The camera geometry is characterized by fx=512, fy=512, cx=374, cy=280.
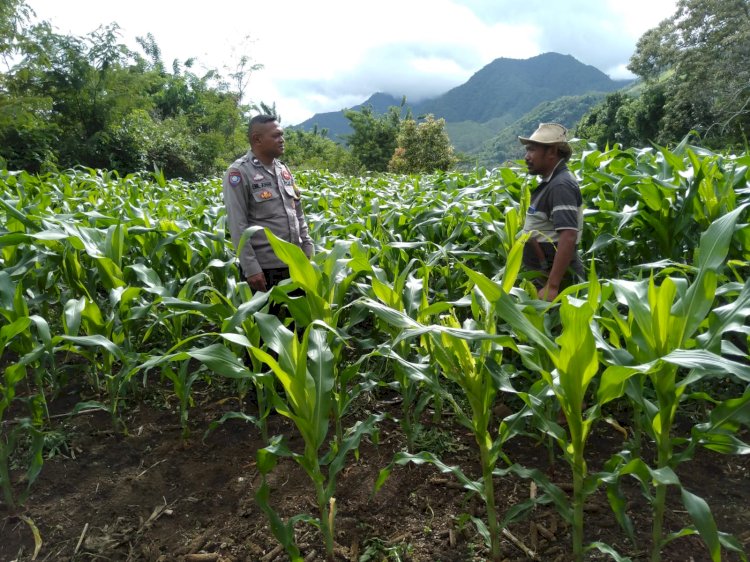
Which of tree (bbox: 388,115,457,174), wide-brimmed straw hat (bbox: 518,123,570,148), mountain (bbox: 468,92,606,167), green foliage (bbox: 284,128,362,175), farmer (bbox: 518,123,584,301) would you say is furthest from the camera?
mountain (bbox: 468,92,606,167)

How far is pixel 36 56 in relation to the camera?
45.8 feet

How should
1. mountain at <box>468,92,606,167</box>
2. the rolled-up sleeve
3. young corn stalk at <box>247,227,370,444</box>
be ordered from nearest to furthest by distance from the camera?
young corn stalk at <box>247,227,370,444</box>
the rolled-up sleeve
mountain at <box>468,92,606,167</box>

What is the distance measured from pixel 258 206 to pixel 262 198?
0.05m

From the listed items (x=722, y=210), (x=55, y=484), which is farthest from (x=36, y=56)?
(x=722, y=210)

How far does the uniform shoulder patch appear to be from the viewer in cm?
282

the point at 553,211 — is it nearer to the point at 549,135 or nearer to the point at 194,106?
the point at 549,135

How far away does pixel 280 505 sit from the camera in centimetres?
199

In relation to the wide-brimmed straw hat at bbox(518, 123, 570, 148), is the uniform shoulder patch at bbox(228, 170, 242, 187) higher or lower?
lower

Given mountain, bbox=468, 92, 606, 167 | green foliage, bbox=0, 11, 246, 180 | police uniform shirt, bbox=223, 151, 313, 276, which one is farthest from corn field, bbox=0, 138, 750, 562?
mountain, bbox=468, 92, 606, 167

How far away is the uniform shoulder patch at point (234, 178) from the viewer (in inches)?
111

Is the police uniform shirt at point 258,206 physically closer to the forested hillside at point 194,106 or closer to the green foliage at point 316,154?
the forested hillside at point 194,106

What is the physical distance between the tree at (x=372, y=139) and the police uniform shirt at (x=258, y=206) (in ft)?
131

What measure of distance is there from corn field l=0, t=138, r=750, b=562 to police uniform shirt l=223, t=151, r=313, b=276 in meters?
0.21

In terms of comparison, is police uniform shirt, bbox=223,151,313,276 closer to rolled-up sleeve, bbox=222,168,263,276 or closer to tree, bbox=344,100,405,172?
rolled-up sleeve, bbox=222,168,263,276
